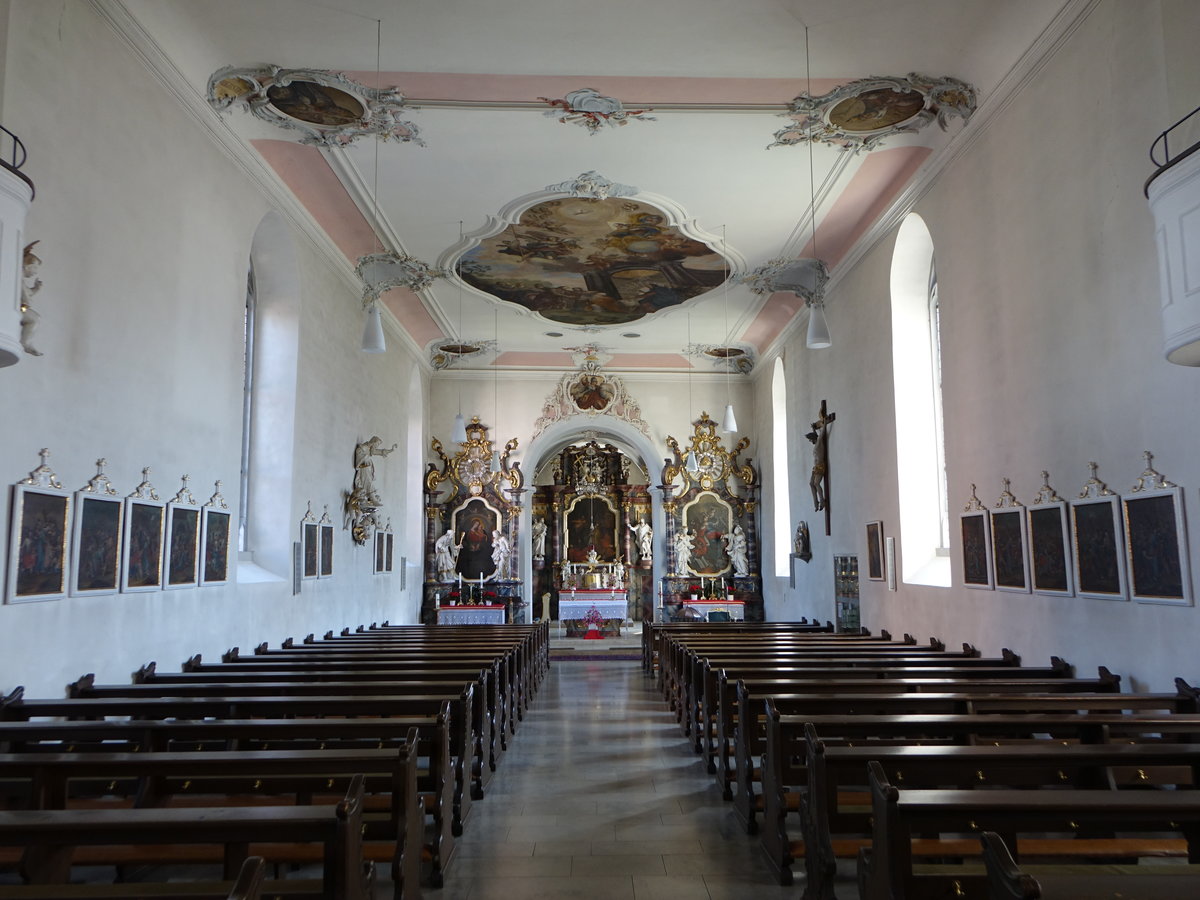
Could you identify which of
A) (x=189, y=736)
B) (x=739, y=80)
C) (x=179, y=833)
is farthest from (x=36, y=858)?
(x=739, y=80)

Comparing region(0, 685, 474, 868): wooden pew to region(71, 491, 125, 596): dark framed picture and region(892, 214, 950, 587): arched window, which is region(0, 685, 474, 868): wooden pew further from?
region(892, 214, 950, 587): arched window

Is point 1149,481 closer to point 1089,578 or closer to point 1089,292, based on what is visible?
point 1089,578

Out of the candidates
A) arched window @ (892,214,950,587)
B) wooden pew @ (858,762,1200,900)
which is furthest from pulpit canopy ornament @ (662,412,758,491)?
wooden pew @ (858,762,1200,900)

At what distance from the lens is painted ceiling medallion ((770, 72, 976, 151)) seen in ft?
27.3

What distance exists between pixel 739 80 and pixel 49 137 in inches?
229

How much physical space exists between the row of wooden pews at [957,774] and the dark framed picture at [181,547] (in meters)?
4.72

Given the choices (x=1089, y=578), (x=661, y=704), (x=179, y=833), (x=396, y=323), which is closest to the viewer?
(x=179, y=833)

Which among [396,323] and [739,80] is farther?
[396,323]

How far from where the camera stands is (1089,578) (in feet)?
22.4

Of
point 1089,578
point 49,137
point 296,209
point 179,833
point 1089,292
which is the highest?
point 296,209

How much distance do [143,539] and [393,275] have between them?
7560mm

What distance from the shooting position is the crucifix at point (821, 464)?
14414mm

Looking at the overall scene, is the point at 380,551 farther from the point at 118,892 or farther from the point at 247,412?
the point at 118,892

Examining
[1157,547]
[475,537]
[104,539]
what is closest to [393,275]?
[475,537]
